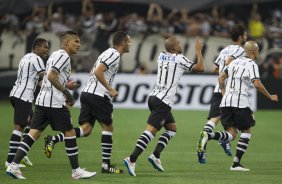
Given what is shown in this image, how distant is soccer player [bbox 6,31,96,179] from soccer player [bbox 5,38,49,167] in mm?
899

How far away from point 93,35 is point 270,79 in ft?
21.1

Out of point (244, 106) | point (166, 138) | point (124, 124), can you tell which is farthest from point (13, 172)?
point (124, 124)

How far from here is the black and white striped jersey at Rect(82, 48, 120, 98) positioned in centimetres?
1212

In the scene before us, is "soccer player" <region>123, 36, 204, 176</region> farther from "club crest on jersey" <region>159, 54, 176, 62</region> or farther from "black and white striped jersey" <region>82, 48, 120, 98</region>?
"black and white striped jersey" <region>82, 48, 120, 98</region>

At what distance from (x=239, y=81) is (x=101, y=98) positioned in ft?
7.77

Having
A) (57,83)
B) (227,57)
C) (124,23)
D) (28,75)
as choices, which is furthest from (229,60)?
(124,23)

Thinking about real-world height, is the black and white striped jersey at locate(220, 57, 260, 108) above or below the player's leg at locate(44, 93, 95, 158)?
above

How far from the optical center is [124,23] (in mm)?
29062

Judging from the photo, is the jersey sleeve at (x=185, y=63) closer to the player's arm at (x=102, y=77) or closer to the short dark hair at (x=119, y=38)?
the short dark hair at (x=119, y=38)

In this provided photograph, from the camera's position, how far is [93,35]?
92.5ft

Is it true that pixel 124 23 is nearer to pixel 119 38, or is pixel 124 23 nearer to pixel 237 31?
pixel 237 31

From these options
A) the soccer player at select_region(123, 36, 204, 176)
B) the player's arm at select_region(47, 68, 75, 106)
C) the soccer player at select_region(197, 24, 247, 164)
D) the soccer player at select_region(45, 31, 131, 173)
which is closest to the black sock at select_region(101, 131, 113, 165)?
the soccer player at select_region(45, 31, 131, 173)

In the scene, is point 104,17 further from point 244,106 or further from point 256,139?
point 244,106

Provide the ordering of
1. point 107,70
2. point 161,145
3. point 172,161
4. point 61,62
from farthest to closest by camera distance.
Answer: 1. point 172,161
2. point 161,145
3. point 107,70
4. point 61,62
